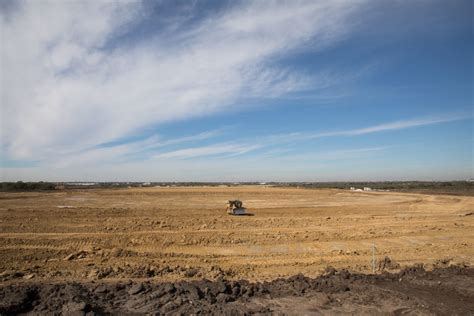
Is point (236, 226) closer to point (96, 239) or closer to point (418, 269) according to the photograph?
point (96, 239)

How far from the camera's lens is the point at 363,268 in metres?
10.4

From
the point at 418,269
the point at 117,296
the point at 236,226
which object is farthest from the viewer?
the point at 236,226

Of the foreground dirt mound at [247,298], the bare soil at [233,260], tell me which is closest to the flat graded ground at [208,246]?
the bare soil at [233,260]

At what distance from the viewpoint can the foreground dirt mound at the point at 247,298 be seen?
6.36m

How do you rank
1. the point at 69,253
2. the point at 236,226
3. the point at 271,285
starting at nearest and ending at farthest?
the point at 271,285
the point at 69,253
the point at 236,226

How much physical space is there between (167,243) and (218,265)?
3621 mm

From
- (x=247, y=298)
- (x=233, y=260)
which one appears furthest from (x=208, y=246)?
(x=247, y=298)

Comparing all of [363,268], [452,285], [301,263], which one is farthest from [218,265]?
[452,285]

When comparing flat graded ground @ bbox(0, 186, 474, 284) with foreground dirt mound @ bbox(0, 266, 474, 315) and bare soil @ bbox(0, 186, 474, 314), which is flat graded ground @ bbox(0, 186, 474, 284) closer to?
bare soil @ bbox(0, 186, 474, 314)

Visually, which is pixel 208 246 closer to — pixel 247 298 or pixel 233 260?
pixel 233 260

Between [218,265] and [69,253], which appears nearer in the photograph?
[218,265]

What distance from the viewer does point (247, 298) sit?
23.1ft

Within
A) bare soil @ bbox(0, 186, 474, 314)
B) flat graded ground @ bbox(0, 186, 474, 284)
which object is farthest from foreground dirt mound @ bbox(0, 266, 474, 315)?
flat graded ground @ bbox(0, 186, 474, 284)

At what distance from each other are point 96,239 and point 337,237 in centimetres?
1044
